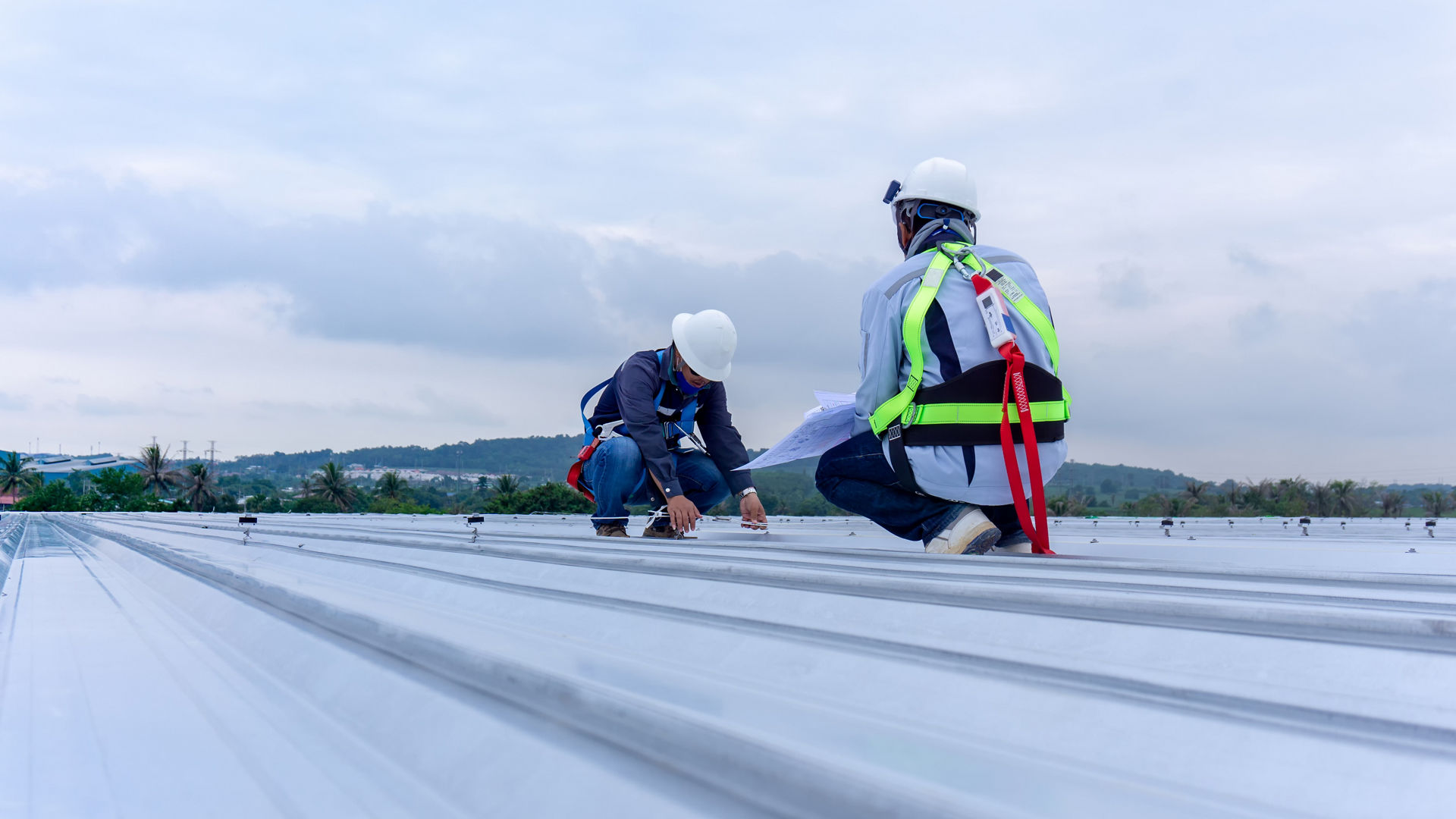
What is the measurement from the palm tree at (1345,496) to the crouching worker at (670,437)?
149ft

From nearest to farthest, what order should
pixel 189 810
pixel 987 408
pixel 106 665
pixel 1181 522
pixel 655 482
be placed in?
pixel 189 810
pixel 106 665
pixel 987 408
pixel 655 482
pixel 1181 522

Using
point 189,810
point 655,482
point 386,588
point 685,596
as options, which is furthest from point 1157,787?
point 655,482

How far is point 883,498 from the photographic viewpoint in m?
2.57

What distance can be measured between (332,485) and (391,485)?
561 cm

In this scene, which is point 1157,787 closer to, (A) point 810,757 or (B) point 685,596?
(A) point 810,757

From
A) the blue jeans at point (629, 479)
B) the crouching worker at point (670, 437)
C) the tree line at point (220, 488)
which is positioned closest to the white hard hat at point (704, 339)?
the crouching worker at point (670, 437)

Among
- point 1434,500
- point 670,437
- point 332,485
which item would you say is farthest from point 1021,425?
point 332,485

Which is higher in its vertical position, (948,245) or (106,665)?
(948,245)

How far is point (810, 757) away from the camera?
0.56 m

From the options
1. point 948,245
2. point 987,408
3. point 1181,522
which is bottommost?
point 1181,522

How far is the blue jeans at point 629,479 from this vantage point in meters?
4.00

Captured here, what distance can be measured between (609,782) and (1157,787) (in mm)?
354

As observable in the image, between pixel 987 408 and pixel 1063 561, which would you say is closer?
pixel 1063 561

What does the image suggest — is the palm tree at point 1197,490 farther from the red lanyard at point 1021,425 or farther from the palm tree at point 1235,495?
the red lanyard at point 1021,425
